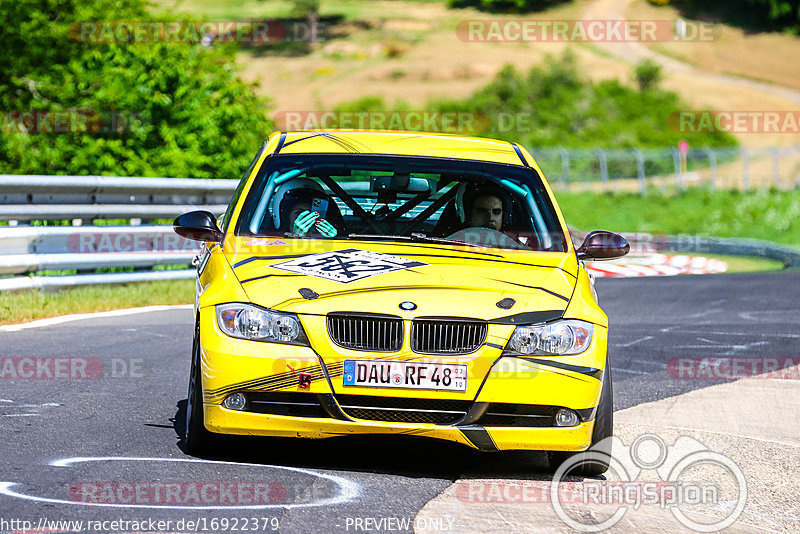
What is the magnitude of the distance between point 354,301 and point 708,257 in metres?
23.0

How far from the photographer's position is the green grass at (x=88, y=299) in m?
11.5

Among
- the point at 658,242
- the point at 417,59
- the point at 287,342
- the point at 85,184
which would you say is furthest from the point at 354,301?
the point at 417,59

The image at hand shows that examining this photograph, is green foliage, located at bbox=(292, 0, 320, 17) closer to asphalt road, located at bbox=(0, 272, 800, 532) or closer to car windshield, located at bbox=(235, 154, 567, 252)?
asphalt road, located at bbox=(0, 272, 800, 532)

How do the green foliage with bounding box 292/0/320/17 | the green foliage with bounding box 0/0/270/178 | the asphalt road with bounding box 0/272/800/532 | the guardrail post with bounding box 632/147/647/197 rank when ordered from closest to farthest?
1. the asphalt road with bounding box 0/272/800/532
2. the green foliage with bounding box 0/0/270/178
3. the guardrail post with bounding box 632/147/647/197
4. the green foliage with bounding box 292/0/320/17

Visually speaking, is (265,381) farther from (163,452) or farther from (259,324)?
(163,452)

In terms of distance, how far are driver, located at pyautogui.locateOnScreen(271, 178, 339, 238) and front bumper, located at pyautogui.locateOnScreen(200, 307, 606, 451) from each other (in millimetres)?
1204

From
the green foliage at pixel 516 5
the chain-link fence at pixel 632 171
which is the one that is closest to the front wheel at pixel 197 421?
the chain-link fence at pixel 632 171

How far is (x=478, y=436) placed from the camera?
5.83 m

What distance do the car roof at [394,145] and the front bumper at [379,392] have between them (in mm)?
1823

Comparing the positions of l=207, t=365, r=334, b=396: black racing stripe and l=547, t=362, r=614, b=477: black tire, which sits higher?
l=207, t=365, r=334, b=396: black racing stripe

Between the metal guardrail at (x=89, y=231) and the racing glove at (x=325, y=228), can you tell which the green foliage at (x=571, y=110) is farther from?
the racing glove at (x=325, y=228)

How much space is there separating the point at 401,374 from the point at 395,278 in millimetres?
509

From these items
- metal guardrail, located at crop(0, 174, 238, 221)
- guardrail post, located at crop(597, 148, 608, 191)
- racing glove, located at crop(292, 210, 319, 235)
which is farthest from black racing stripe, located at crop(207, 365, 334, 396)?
guardrail post, located at crop(597, 148, 608, 191)

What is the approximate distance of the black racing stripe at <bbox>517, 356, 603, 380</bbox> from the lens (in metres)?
5.86
